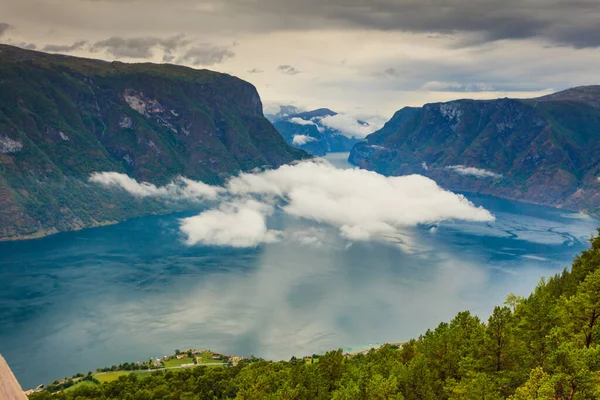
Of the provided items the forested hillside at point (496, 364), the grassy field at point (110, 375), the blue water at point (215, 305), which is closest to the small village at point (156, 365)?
the grassy field at point (110, 375)

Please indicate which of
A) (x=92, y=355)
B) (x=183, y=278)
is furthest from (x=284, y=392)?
(x=183, y=278)

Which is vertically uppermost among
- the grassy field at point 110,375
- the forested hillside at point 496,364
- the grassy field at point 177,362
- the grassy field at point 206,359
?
the forested hillside at point 496,364

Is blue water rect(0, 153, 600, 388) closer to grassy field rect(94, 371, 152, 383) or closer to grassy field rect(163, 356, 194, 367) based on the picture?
grassy field rect(163, 356, 194, 367)

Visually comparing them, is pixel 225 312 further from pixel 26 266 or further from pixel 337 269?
pixel 26 266

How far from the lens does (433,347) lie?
134 feet

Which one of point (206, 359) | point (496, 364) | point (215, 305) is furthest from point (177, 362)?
point (496, 364)

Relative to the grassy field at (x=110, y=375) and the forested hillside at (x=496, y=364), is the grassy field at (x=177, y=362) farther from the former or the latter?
the forested hillside at (x=496, y=364)

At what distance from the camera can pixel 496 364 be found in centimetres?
3438

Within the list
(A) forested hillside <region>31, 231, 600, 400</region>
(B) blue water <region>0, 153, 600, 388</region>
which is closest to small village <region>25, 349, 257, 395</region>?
(B) blue water <region>0, 153, 600, 388</region>

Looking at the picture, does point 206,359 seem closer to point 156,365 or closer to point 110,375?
point 156,365

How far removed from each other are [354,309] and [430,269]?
58.2m

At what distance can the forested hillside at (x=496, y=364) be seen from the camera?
23.0 metres

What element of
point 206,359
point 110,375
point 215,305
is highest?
point 215,305

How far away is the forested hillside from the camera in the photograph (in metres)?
23.0
